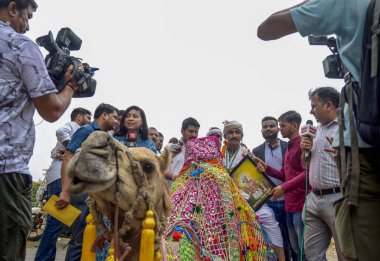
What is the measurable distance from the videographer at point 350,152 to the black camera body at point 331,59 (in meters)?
0.27

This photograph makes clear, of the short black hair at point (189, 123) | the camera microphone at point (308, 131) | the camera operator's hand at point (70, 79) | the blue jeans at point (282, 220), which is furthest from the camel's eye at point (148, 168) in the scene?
the short black hair at point (189, 123)

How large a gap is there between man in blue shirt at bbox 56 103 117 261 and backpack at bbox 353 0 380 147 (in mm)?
3223

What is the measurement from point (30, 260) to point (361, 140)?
267 inches

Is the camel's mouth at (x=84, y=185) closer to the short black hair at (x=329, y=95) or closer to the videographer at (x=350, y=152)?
the videographer at (x=350, y=152)

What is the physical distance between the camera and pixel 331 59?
2.55 meters

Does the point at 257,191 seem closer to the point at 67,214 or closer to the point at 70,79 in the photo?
the point at 67,214

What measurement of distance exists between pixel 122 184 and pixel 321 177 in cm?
333

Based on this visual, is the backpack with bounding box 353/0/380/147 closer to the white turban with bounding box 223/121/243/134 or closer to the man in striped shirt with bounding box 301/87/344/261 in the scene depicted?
the man in striped shirt with bounding box 301/87/344/261

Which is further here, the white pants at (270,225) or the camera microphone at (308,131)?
the white pants at (270,225)

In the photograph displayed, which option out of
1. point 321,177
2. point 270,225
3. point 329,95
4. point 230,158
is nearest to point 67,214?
point 321,177

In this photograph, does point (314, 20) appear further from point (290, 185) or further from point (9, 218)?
point (290, 185)

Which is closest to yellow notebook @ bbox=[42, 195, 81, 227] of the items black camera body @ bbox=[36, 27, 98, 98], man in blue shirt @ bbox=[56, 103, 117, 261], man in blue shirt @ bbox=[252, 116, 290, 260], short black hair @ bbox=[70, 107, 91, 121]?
man in blue shirt @ bbox=[56, 103, 117, 261]

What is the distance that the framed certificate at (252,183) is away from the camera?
19.3 ft

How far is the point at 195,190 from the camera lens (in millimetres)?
4746
